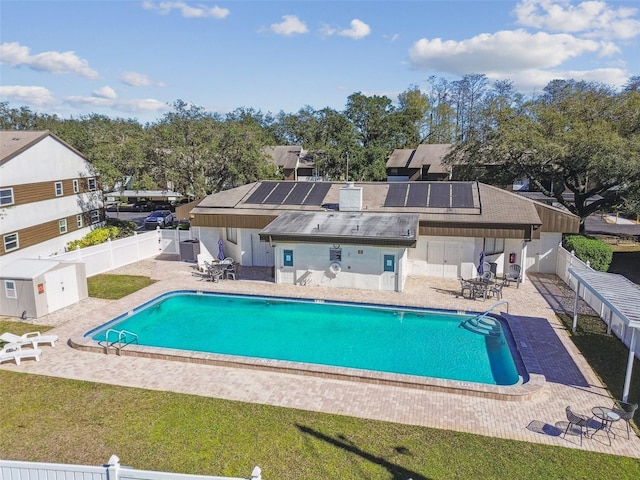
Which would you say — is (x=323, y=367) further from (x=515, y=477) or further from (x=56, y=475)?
(x=56, y=475)

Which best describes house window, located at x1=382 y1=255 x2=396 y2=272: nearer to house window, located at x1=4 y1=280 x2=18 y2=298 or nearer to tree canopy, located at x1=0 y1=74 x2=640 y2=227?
tree canopy, located at x1=0 y1=74 x2=640 y2=227

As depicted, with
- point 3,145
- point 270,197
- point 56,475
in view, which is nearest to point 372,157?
point 270,197

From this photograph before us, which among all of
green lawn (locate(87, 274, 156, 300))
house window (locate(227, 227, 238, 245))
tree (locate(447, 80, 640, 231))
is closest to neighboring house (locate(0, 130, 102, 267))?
green lawn (locate(87, 274, 156, 300))

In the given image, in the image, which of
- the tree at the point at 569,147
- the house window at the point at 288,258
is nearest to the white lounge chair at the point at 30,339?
the house window at the point at 288,258

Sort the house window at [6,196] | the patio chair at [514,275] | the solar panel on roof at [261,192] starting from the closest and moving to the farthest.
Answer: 1. the patio chair at [514,275]
2. the house window at [6,196]
3. the solar panel on roof at [261,192]

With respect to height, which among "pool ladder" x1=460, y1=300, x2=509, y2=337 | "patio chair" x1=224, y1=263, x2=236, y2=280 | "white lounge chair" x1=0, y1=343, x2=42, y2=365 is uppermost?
"patio chair" x1=224, y1=263, x2=236, y2=280

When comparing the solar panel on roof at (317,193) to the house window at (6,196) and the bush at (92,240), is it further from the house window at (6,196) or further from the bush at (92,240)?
the house window at (6,196)
